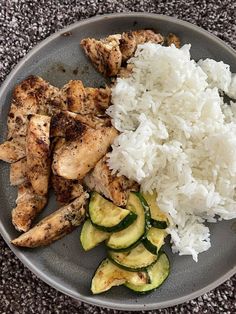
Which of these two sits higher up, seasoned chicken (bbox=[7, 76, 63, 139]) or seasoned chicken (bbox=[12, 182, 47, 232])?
seasoned chicken (bbox=[7, 76, 63, 139])

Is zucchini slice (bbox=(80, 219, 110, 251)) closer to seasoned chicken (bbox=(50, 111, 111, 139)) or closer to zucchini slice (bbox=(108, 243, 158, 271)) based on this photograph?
zucchini slice (bbox=(108, 243, 158, 271))

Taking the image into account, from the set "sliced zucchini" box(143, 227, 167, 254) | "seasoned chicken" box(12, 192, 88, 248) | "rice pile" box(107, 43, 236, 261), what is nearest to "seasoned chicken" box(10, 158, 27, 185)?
"seasoned chicken" box(12, 192, 88, 248)

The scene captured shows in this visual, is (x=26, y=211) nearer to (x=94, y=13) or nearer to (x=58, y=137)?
(x=58, y=137)

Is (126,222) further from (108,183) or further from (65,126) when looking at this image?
(65,126)

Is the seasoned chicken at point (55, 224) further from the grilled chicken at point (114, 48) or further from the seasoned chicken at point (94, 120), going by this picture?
the grilled chicken at point (114, 48)

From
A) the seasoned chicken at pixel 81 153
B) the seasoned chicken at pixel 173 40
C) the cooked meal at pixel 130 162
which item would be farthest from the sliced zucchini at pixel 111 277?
the seasoned chicken at pixel 173 40

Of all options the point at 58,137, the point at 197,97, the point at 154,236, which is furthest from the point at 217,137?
the point at 58,137

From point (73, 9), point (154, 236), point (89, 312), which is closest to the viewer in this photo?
point (154, 236)
